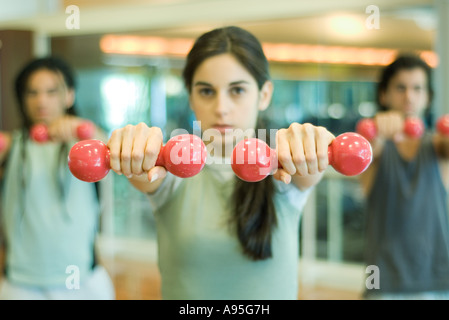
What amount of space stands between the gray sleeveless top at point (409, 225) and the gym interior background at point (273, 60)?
49.2 inches

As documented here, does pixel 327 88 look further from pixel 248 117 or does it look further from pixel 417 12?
pixel 248 117

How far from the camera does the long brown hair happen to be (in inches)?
28.6

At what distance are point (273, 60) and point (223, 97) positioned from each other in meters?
2.02

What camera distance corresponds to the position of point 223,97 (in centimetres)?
72

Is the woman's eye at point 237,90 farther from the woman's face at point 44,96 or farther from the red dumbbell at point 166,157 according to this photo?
the woman's face at point 44,96

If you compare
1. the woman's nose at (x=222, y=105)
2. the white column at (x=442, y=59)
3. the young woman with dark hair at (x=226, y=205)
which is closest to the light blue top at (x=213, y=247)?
the young woman with dark hair at (x=226, y=205)

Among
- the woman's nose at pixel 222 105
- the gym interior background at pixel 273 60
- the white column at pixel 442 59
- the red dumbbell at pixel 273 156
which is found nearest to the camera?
the red dumbbell at pixel 273 156

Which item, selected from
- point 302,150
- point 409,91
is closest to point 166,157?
point 302,150

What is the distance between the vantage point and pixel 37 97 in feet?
4.68

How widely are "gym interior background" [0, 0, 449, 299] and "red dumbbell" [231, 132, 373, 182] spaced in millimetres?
2047

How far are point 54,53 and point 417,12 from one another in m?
2.64

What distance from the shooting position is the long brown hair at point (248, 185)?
2.38ft

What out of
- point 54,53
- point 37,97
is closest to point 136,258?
point 54,53

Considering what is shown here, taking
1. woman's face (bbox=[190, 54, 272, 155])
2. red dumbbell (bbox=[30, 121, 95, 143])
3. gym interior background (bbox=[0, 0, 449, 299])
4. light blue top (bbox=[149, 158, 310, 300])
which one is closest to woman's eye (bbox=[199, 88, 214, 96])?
woman's face (bbox=[190, 54, 272, 155])
